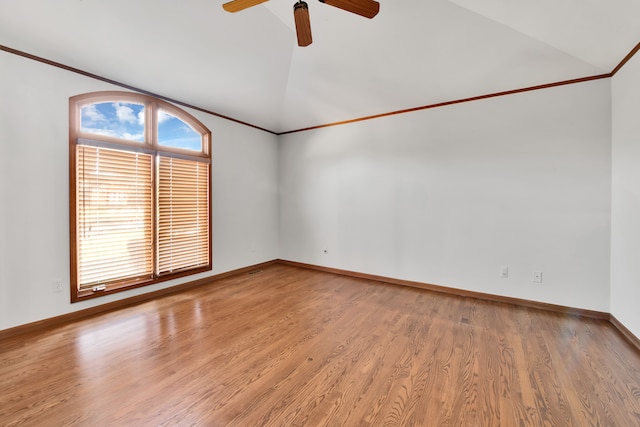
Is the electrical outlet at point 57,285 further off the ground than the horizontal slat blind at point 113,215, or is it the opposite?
the horizontal slat blind at point 113,215

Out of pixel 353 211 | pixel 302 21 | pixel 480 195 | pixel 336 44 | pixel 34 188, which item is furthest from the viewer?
pixel 353 211

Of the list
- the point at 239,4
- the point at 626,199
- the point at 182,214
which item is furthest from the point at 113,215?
the point at 626,199

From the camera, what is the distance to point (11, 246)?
8.07 ft

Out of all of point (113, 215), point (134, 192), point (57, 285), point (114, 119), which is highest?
point (114, 119)

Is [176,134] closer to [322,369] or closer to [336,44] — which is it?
[336,44]

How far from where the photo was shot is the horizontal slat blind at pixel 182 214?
11.9ft

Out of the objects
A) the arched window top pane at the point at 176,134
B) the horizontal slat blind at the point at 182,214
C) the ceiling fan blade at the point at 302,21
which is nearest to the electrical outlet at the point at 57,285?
the horizontal slat blind at the point at 182,214

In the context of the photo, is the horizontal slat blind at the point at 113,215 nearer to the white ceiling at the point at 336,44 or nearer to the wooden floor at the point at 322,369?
the wooden floor at the point at 322,369

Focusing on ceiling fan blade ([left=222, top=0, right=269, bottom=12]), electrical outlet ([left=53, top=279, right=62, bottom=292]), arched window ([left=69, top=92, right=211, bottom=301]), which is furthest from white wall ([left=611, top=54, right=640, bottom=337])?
electrical outlet ([left=53, top=279, right=62, bottom=292])

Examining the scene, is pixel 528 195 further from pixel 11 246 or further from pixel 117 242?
pixel 11 246

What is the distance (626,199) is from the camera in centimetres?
248

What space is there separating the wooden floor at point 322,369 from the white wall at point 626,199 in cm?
36

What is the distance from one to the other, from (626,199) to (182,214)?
16.8 ft

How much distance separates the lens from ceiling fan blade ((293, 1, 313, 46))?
1820mm
